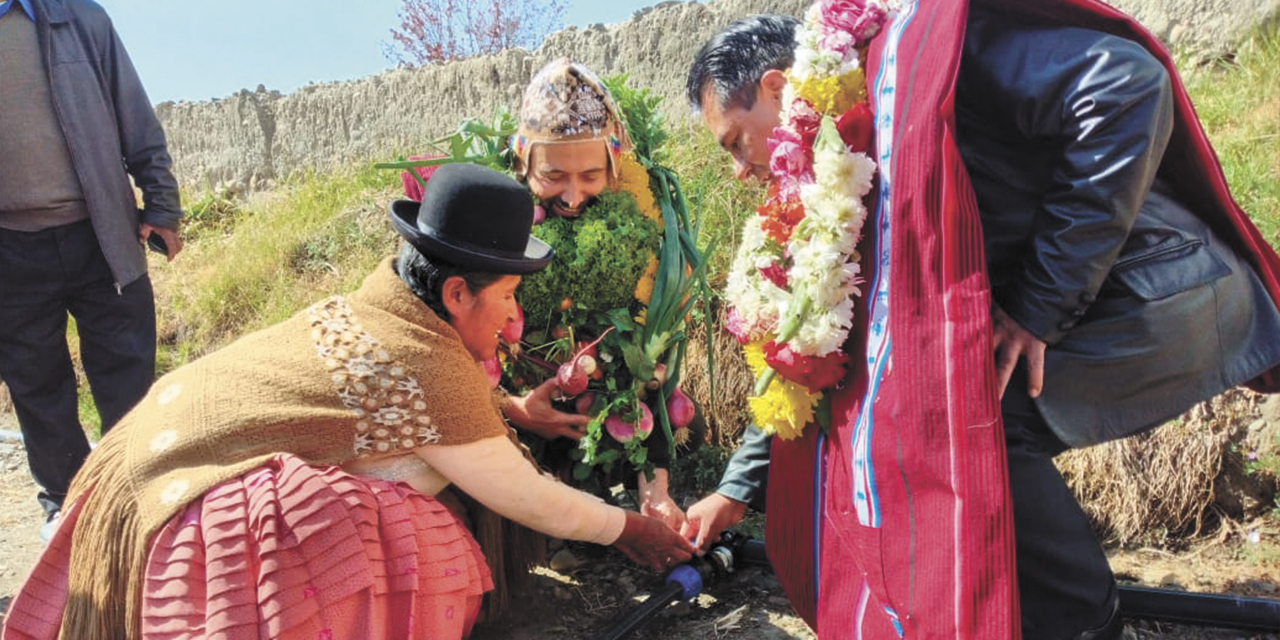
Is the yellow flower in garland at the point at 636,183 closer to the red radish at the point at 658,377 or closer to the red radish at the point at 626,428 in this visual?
the red radish at the point at 658,377

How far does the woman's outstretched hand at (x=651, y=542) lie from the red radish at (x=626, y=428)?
33 cm

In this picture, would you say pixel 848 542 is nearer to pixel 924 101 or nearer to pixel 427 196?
pixel 924 101

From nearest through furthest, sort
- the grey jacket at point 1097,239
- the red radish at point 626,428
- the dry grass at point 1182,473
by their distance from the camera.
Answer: the grey jacket at point 1097,239, the red radish at point 626,428, the dry grass at point 1182,473

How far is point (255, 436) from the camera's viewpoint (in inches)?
87.8

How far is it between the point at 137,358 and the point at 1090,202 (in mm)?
3572

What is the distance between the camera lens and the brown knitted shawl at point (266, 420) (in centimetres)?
221

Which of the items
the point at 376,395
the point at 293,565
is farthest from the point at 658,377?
the point at 293,565

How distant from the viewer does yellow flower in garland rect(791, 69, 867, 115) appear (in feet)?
6.92

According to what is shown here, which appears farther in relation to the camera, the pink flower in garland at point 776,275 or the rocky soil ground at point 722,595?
the rocky soil ground at point 722,595

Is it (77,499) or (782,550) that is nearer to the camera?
(77,499)

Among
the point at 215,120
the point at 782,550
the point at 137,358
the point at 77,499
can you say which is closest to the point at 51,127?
the point at 137,358

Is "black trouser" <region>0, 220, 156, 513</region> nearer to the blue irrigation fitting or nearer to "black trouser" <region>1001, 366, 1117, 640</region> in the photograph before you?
the blue irrigation fitting

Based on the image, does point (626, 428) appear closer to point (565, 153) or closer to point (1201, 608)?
point (565, 153)

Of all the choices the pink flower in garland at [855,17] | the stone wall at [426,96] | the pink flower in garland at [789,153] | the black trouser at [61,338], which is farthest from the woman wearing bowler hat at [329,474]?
the stone wall at [426,96]
